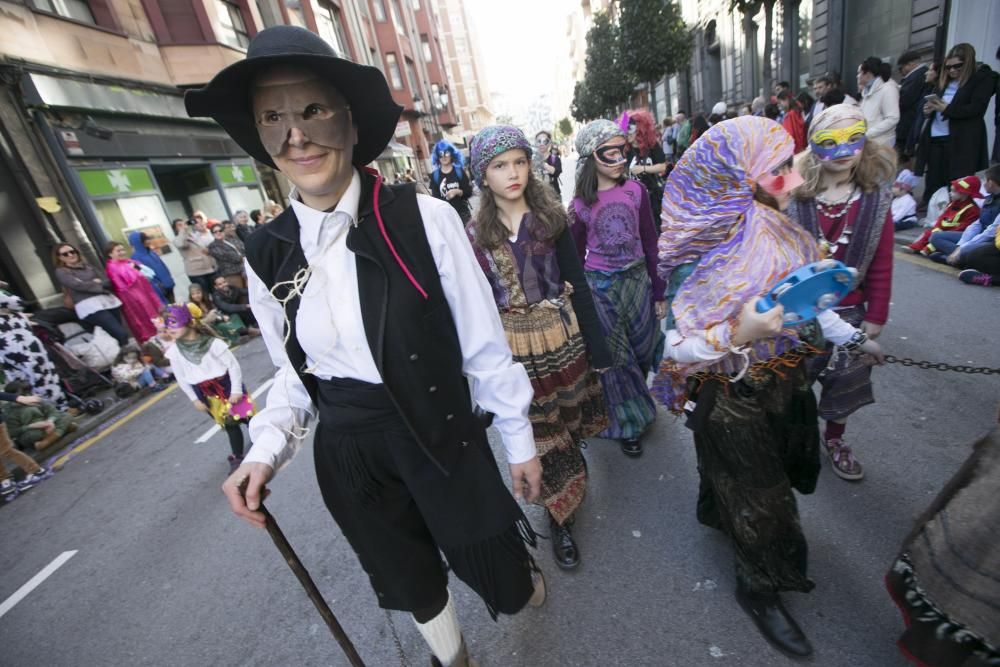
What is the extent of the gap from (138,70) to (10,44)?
2997mm

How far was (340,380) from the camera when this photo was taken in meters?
1.53

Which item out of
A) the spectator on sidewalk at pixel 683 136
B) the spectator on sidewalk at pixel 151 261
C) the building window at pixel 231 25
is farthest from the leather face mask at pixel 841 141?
the building window at pixel 231 25

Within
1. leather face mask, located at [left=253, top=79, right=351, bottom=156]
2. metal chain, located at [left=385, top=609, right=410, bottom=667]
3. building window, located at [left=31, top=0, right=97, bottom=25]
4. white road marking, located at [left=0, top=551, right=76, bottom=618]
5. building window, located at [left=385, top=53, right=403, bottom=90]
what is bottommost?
metal chain, located at [left=385, top=609, right=410, bottom=667]

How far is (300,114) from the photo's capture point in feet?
4.55

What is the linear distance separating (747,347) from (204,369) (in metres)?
3.97

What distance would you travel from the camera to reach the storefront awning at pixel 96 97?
A: 8069 mm

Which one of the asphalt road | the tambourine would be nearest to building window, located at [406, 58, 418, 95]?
the asphalt road

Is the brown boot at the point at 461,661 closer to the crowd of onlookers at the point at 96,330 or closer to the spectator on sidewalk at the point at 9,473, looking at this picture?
the crowd of onlookers at the point at 96,330

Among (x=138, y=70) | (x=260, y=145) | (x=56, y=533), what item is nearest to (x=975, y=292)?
(x=260, y=145)

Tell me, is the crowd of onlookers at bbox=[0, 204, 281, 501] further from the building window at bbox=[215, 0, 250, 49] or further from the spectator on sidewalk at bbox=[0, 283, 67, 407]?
the building window at bbox=[215, 0, 250, 49]

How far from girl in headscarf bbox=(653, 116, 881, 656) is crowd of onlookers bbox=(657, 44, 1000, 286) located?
4410mm

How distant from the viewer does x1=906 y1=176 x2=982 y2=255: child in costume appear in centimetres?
523

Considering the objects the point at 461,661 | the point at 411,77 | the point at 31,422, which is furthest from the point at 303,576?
the point at 411,77

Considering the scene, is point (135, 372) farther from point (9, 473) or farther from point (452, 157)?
point (452, 157)
